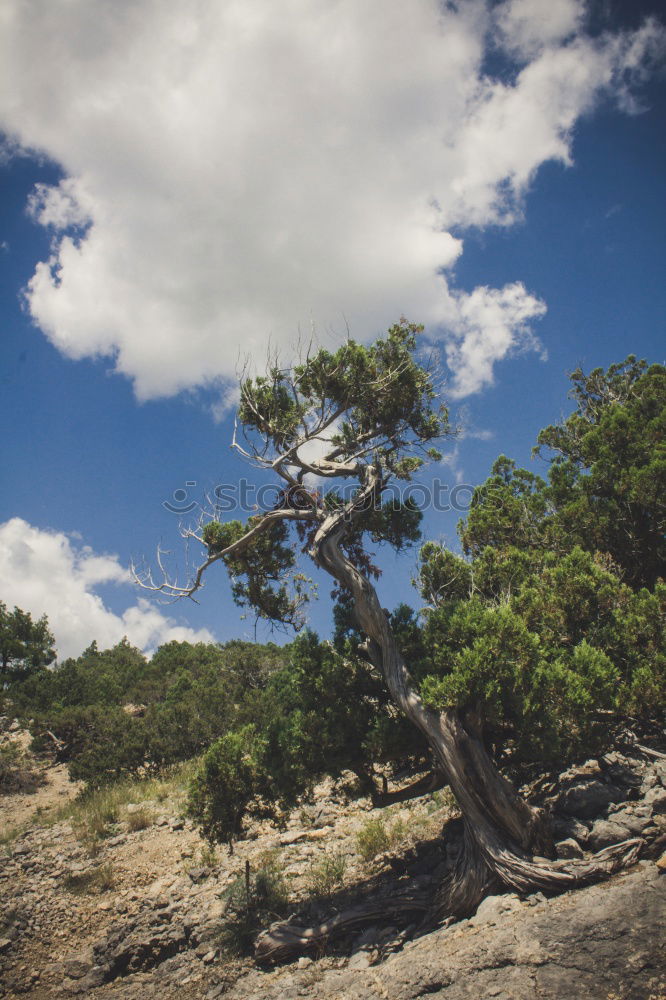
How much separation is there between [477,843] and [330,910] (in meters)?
3.09

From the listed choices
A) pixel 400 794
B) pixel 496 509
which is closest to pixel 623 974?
pixel 400 794

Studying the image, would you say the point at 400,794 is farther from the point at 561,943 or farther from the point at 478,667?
the point at 561,943

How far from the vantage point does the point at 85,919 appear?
9859mm

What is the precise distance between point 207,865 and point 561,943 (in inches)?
351

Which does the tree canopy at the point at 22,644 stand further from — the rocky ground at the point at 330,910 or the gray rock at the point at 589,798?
the gray rock at the point at 589,798


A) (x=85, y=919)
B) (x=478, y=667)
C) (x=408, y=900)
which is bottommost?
(x=408, y=900)

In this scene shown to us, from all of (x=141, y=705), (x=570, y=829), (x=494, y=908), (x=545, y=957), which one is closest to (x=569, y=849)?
(x=570, y=829)

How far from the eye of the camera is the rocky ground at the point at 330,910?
15.4 feet

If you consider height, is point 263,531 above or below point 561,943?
above

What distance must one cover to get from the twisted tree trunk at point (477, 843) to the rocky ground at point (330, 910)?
27cm

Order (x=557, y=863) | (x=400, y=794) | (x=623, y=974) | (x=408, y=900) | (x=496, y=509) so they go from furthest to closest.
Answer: (x=496, y=509)
(x=400, y=794)
(x=408, y=900)
(x=557, y=863)
(x=623, y=974)

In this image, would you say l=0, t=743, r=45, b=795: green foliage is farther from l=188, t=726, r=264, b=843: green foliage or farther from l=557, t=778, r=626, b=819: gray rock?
l=557, t=778, r=626, b=819: gray rock

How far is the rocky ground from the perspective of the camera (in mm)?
4691

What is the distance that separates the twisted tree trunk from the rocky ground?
271 millimetres
